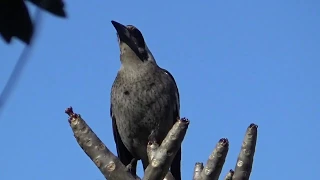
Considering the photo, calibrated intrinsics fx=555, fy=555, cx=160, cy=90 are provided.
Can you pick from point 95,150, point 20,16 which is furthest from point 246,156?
point 20,16

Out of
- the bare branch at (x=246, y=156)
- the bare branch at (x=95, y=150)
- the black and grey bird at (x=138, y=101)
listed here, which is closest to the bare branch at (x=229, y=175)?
the bare branch at (x=246, y=156)

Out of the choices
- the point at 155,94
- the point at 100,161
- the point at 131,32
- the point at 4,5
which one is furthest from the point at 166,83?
the point at 4,5

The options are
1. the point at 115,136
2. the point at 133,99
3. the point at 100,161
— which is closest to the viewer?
the point at 100,161

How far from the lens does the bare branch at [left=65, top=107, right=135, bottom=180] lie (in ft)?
13.4

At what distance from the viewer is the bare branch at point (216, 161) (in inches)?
152

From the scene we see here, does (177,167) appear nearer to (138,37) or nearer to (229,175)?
(138,37)

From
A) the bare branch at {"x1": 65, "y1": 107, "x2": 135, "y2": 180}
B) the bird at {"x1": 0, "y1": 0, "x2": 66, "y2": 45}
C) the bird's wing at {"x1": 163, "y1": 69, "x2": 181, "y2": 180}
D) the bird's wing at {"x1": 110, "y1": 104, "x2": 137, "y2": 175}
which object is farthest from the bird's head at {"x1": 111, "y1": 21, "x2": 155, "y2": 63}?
the bird at {"x1": 0, "y1": 0, "x2": 66, "y2": 45}

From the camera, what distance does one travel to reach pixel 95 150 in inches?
163

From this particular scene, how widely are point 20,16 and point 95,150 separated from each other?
8.94 feet

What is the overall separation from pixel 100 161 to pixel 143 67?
312 centimetres

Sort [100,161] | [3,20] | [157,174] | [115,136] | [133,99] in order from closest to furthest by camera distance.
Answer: [3,20] → [157,174] → [100,161] → [133,99] → [115,136]

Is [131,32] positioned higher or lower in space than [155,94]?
higher

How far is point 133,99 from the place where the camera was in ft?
22.5

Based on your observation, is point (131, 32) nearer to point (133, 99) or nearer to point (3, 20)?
point (133, 99)
